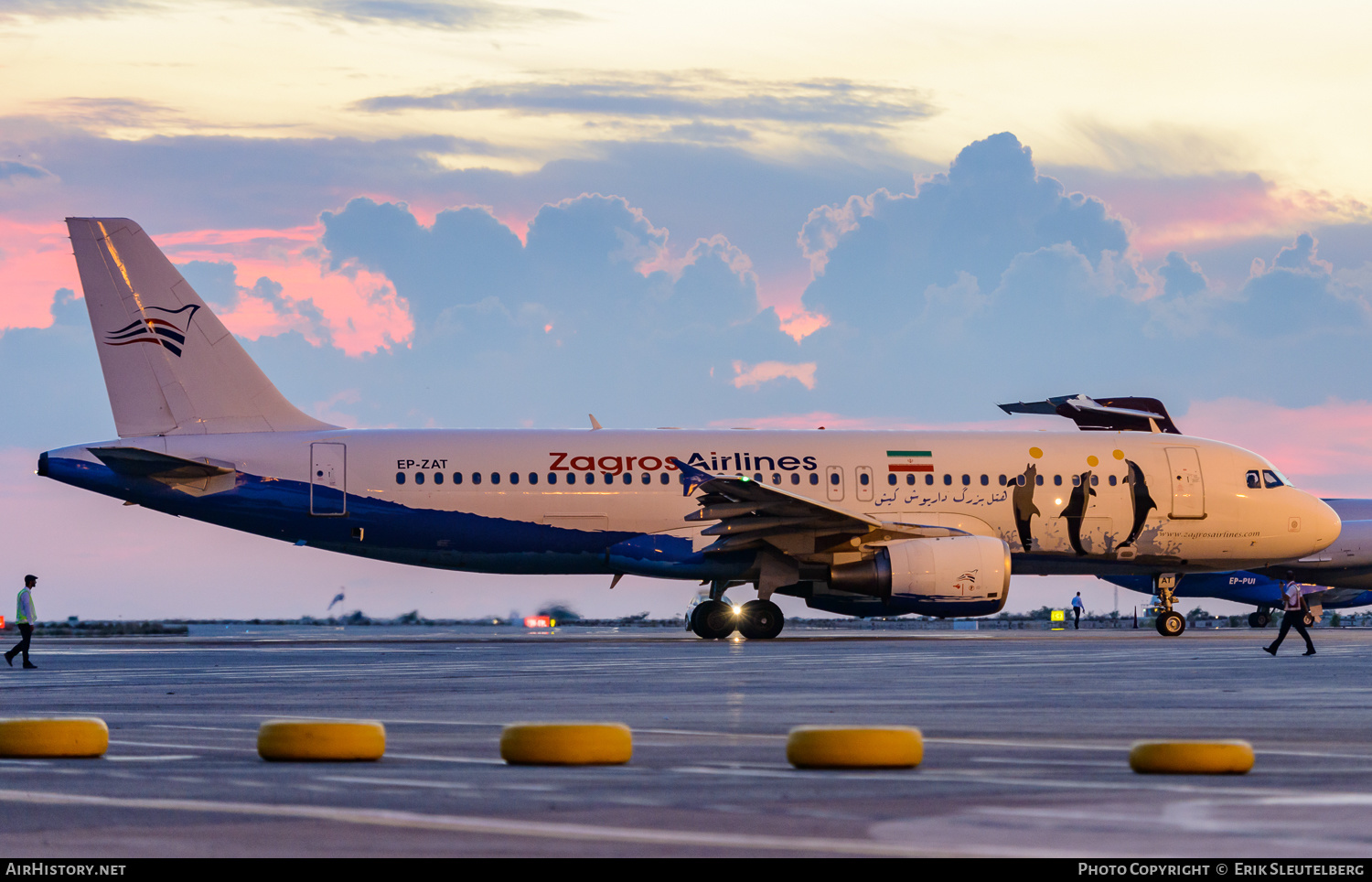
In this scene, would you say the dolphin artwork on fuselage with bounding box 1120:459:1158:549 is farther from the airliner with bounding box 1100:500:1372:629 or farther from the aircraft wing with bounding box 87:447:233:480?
the aircraft wing with bounding box 87:447:233:480

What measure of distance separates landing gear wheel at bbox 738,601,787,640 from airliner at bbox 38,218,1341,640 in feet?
0.13

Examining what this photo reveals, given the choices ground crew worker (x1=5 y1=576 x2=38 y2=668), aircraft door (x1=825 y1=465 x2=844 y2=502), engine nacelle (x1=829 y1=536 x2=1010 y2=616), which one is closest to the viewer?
ground crew worker (x1=5 y1=576 x2=38 y2=668)

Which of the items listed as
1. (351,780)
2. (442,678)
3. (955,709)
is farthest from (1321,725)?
(442,678)

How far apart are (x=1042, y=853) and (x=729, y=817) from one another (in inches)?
68.1

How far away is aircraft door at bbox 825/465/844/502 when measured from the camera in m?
32.6

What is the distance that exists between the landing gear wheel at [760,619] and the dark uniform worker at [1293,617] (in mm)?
9982

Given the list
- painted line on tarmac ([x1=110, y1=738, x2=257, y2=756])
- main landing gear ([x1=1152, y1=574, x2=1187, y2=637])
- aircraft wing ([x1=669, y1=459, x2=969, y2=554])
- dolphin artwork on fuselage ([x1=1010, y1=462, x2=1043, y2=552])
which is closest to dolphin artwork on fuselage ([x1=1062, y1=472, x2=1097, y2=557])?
dolphin artwork on fuselage ([x1=1010, y1=462, x2=1043, y2=552])

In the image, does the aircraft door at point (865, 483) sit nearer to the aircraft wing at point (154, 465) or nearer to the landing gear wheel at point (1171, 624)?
the landing gear wheel at point (1171, 624)

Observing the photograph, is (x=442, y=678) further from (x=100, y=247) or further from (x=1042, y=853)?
(x=100, y=247)

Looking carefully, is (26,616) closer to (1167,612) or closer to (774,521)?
(774,521)

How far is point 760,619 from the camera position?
32.5 metres

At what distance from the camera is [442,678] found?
19.9 meters
